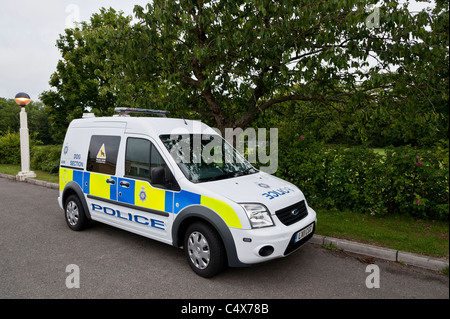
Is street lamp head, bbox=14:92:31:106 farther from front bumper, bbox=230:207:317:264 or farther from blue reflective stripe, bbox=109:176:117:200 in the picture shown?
front bumper, bbox=230:207:317:264

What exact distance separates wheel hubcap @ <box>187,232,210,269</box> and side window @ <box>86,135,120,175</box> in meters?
1.84

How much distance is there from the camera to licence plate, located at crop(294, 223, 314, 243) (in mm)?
3756

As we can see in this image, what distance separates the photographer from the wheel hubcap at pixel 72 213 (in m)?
5.65

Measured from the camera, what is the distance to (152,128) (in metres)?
4.48

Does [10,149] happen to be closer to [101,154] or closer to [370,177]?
[101,154]

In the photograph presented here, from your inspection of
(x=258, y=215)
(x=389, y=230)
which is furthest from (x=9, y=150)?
(x=389, y=230)

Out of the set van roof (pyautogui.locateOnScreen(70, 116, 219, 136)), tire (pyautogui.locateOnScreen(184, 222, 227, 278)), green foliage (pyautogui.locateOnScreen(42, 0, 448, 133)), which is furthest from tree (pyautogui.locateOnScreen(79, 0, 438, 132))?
tire (pyautogui.locateOnScreen(184, 222, 227, 278))

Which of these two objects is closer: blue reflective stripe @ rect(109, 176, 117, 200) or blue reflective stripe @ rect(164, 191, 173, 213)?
blue reflective stripe @ rect(164, 191, 173, 213)

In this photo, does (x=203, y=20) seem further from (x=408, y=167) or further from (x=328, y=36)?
(x=408, y=167)

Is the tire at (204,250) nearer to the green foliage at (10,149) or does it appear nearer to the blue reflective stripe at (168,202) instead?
the blue reflective stripe at (168,202)

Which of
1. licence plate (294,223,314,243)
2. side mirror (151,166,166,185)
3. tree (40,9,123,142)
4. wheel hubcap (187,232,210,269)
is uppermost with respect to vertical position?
tree (40,9,123,142)

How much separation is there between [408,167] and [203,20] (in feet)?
15.7

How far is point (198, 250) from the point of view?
12.5 ft
